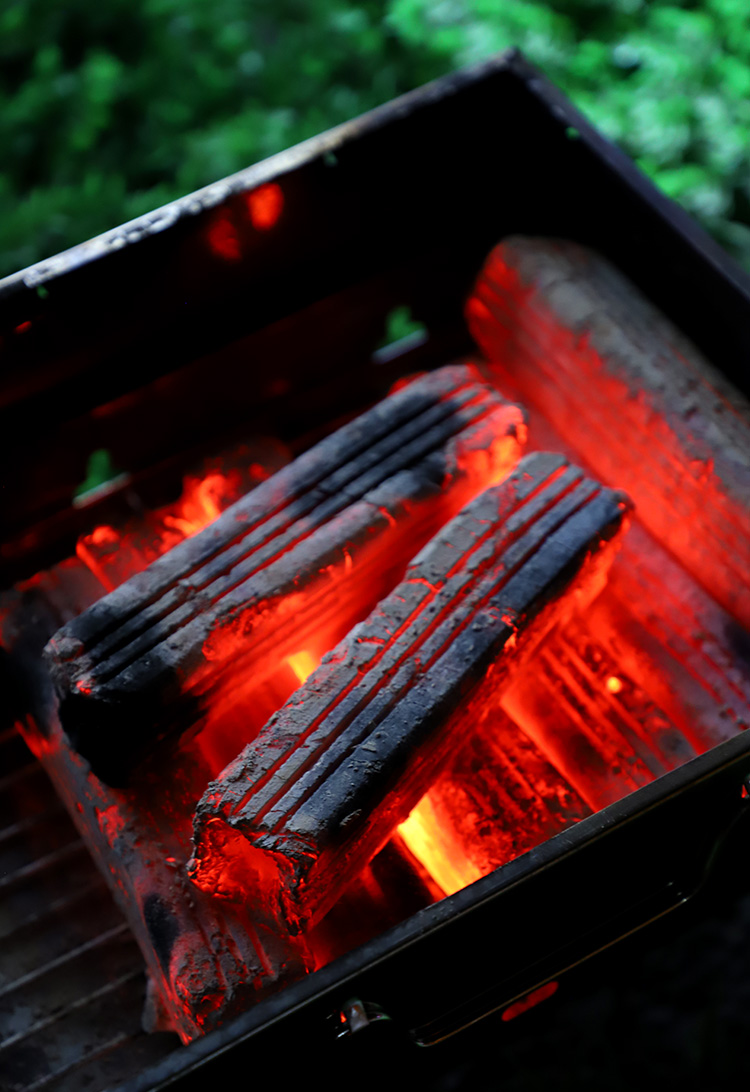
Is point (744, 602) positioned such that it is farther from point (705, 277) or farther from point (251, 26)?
point (251, 26)

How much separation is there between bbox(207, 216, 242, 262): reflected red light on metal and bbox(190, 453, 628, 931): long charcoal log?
564 mm

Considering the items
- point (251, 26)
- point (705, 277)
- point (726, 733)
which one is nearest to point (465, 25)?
point (251, 26)

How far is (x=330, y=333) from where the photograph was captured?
66.4 inches

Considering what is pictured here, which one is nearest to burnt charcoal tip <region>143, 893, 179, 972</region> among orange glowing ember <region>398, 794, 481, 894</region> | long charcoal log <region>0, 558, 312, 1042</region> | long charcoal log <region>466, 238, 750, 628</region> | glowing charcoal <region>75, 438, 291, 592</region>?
long charcoal log <region>0, 558, 312, 1042</region>

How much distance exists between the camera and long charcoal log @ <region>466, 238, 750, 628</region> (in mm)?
1382

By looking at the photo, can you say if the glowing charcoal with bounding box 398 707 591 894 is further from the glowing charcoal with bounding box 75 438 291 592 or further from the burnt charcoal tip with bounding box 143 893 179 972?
the glowing charcoal with bounding box 75 438 291 592

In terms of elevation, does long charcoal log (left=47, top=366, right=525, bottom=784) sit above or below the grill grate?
above

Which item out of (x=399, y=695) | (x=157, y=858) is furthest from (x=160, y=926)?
(x=399, y=695)

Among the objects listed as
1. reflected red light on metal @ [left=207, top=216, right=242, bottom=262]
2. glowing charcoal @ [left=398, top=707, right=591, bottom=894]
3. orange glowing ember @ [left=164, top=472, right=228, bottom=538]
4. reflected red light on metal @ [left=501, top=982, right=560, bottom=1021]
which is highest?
reflected red light on metal @ [left=207, top=216, right=242, bottom=262]

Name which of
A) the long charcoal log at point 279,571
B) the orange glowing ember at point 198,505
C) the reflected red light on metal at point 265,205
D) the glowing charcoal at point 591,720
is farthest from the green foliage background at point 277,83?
the glowing charcoal at point 591,720

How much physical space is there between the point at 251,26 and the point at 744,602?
2.09 m

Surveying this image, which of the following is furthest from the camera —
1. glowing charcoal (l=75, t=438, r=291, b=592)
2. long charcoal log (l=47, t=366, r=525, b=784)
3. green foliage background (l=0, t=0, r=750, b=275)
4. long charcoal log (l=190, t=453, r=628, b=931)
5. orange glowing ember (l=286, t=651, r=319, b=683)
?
green foliage background (l=0, t=0, r=750, b=275)

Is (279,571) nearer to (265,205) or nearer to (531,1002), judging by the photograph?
(265,205)

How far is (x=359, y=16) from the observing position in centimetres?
240
